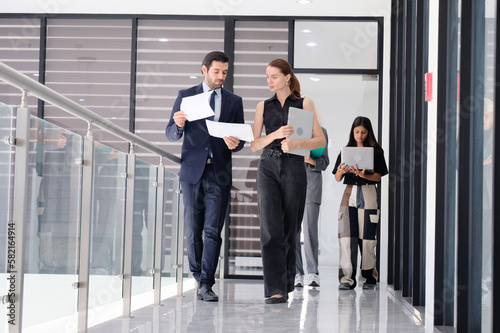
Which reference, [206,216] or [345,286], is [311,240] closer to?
[345,286]

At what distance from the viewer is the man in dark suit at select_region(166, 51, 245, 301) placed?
4641 mm

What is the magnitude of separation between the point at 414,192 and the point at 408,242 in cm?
66

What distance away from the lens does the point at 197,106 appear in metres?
4.56

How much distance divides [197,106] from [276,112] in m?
0.50

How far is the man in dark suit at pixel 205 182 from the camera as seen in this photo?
464 centimetres

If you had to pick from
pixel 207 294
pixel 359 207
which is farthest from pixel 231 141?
pixel 359 207

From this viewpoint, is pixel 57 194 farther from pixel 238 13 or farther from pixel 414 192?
pixel 238 13

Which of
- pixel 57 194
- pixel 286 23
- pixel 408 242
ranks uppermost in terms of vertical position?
pixel 286 23

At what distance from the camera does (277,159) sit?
4.49 metres

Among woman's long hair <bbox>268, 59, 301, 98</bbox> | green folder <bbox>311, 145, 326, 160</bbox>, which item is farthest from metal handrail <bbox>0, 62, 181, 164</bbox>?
green folder <bbox>311, 145, 326, 160</bbox>

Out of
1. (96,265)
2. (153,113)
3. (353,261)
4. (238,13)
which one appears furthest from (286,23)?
(96,265)

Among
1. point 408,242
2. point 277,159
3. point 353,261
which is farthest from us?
point 353,261

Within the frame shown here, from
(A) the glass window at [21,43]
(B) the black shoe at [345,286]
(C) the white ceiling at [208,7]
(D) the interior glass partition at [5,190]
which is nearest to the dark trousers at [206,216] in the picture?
(B) the black shoe at [345,286]

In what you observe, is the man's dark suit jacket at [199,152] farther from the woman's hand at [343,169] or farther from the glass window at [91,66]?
the glass window at [91,66]
